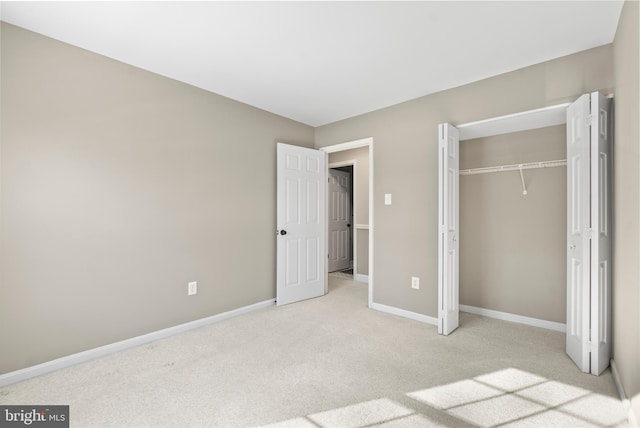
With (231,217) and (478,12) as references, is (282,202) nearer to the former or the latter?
(231,217)

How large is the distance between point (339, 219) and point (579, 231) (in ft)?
13.3

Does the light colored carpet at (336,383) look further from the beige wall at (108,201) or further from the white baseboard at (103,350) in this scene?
the beige wall at (108,201)

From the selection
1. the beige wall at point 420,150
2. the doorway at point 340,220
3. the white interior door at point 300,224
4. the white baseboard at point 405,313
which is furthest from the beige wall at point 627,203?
the doorway at point 340,220

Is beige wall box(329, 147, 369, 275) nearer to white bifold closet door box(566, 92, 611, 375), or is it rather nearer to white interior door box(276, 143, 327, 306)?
white interior door box(276, 143, 327, 306)

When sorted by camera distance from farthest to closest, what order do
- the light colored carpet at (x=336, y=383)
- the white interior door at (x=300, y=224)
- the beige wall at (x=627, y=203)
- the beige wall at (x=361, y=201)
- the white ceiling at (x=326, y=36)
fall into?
the beige wall at (x=361, y=201) < the white interior door at (x=300, y=224) < the white ceiling at (x=326, y=36) < the light colored carpet at (x=336, y=383) < the beige wall at (x=627, y=203)

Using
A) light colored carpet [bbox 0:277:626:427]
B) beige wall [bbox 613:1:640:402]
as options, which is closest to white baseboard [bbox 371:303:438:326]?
light colored carpet [bbox 0:277:626:427]

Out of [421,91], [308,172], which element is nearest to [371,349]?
[308,172]

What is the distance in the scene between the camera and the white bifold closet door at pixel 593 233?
2.03 metres

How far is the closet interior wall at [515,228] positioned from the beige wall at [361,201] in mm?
1791

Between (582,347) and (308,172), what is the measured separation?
3197mm

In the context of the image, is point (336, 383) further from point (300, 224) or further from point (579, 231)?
point (300, 224)

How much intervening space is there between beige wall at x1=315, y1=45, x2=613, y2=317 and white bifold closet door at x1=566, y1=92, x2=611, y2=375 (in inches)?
16.9

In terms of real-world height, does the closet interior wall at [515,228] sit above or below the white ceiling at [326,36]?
below

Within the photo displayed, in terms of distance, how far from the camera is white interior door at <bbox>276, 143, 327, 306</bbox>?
147 inches
